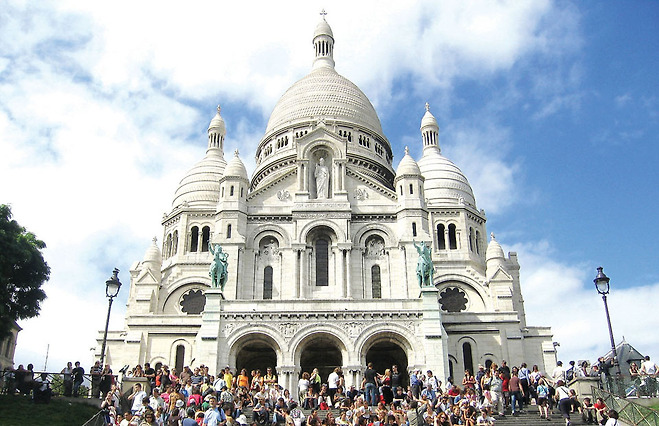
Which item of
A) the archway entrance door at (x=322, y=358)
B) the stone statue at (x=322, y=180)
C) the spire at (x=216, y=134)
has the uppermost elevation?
the spire at (x=216, y=134)

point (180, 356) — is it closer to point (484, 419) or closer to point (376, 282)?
point (376, 282)

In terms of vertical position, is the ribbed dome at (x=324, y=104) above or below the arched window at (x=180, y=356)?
above

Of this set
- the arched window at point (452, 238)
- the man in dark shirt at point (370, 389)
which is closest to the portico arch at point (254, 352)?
the man in dark shirt at point (370, 389)

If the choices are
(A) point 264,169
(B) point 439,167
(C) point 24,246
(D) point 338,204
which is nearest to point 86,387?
(C) point 24,246

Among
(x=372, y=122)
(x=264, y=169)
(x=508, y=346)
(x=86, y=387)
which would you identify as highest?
(x=372, y=122)

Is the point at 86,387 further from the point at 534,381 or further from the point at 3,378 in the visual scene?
the point at 534,381

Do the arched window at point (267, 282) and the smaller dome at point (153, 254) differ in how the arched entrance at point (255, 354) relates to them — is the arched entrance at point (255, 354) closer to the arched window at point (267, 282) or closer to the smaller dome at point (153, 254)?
the arched window at point (267, 282)

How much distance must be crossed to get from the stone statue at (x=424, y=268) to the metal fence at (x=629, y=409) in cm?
1298

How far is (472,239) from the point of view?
54469 millimetres

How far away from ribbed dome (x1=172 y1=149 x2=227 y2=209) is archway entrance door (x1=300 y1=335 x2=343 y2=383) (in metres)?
18.4

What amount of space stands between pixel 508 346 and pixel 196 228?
24.3 metres

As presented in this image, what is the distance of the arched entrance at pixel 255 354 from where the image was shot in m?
37.8

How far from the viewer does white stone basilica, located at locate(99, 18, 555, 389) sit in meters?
37.2

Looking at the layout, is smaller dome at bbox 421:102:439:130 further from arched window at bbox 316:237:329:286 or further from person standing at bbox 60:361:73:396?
person standing at bbox 60:361:73:396
